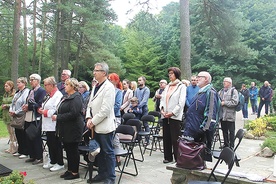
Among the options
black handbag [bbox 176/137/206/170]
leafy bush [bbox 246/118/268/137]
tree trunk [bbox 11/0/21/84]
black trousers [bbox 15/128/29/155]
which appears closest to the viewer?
black handbag [bbox 176/137/206/170]

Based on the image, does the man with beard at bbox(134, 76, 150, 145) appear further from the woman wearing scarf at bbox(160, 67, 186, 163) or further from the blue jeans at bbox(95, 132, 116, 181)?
the blue jeans at bbox(95, 132, 116, 181)

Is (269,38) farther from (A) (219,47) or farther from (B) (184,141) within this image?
(B) (184,141)

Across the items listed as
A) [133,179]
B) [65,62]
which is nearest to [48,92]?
[133,179]

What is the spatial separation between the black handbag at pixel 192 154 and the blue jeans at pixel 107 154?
1.03 meters

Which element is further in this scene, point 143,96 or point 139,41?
point 139,41

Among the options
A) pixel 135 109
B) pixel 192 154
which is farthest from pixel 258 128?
pixel 192 154

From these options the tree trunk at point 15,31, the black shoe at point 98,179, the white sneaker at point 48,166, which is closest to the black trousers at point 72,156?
the black shoe at point 98,179

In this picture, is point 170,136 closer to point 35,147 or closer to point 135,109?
point 135,109

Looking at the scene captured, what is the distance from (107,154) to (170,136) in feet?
5.75

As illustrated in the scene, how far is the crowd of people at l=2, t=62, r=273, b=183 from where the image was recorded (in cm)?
412

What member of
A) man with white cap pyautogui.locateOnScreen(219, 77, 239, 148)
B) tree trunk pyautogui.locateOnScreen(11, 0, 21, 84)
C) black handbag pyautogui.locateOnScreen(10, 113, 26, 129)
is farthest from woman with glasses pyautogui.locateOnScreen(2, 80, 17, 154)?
tree trunk pyautogui.locateOnScreen(11, 0, 21, 84)

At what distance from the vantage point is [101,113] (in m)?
3.99

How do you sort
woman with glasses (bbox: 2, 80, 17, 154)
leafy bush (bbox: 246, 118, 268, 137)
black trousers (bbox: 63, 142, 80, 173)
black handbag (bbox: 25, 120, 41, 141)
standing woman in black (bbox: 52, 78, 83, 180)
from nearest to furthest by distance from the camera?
standing woman in black (bbox: 52, 78, 83, 180) → black trousers (bbox: 63, 142, 80, 173) → black handbag (bbox: 25, 120, 41, 141) → woman with glasses (bbox: 2, 80, 17, 154) → leafy bush (bbox: 246, 118, 268, 137)

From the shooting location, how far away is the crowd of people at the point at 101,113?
13.5ft
